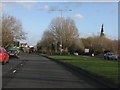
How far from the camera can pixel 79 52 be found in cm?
11919

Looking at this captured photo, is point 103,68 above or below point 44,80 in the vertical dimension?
above

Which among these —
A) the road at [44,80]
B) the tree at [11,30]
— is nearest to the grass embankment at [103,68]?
the road at [44,80]

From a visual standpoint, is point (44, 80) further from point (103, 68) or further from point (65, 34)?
point (65, 34)

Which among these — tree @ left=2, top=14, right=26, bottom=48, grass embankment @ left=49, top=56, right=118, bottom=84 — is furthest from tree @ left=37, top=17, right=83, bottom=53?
grass embankment @ left=49, top=56, right=118, bottom=84

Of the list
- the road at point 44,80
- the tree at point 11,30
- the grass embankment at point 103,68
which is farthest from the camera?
the tree at point 11,30

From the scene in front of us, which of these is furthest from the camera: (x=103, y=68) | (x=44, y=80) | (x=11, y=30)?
(x=11, y=30)

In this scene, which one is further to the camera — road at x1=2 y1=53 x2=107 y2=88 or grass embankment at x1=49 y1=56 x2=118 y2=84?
grass embankment at x1=49 y1=56 x2=118 y2=84

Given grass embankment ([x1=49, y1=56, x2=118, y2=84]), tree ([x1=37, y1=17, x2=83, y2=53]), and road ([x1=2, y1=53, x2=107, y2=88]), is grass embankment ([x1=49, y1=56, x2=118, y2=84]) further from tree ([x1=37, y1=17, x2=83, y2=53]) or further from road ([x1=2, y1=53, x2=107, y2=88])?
tree ([x1=37, y1=17, x2=83, y2=53])

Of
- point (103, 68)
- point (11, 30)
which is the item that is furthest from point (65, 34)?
point (103, 68)

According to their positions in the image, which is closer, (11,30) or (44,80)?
(44,80)

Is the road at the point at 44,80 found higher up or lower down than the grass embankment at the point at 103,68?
lower down

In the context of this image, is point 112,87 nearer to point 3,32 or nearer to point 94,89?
point 94,89

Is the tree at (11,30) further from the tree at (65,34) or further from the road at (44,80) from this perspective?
the road at (44,80)

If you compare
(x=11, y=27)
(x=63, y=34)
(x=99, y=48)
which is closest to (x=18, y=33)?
(x=11, y=27)
